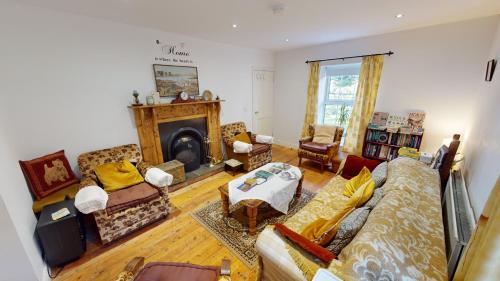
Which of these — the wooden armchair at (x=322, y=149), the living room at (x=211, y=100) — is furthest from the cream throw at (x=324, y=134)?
the living room at (x=211, y=100)

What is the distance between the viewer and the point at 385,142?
3.37 metres

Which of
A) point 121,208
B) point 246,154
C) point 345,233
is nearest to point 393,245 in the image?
point 345,233

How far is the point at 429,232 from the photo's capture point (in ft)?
3.55

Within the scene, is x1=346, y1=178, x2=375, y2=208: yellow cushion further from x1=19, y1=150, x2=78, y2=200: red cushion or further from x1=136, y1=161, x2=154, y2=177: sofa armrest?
x1=19, y1=150, x2=78, y2=200: red cushion

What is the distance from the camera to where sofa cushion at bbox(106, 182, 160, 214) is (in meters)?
1.95

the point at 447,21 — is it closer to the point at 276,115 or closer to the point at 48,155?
the point at 276,115

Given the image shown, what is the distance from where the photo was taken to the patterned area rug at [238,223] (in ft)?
6.23

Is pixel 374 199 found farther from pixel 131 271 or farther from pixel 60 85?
pixel 60 85

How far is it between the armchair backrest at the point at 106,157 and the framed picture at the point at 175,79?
0.99 m

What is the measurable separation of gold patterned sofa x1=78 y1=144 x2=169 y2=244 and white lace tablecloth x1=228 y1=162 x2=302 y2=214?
89 cm

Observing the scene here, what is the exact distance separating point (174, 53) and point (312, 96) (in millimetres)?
2966

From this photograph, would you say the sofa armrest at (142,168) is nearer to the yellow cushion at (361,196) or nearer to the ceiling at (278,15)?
the ceiling at (278,15)

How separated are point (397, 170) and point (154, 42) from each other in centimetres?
355

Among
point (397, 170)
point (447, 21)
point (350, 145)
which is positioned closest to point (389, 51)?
point (447, 21)
